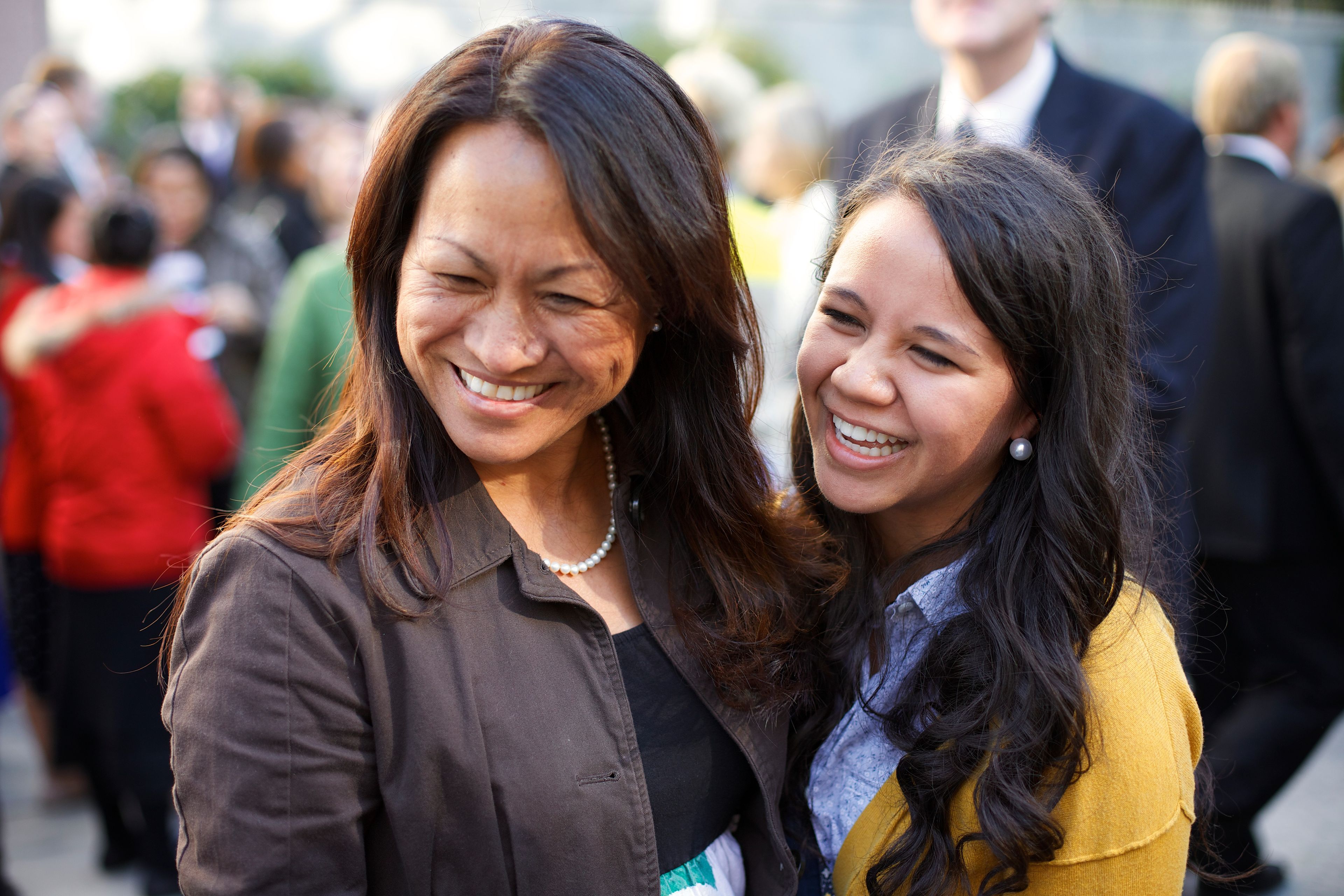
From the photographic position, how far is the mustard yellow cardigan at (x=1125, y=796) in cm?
148

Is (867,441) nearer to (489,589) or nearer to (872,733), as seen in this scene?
(872,733)

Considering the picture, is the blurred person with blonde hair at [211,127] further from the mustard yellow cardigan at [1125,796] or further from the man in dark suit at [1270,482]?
the mustard yellow cardigan at [1125,796]

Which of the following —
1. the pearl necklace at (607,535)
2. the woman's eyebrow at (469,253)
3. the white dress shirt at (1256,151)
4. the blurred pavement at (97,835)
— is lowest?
the blurred pavement at (97,835)

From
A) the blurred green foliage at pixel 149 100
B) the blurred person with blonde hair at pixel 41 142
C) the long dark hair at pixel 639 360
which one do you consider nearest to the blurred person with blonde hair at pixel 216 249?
the blurred person with blonde hair at pixel 41 142

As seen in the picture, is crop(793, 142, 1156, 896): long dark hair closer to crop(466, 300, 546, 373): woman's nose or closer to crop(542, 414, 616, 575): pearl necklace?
crop(542, 414, 616, 575): pearl necklace

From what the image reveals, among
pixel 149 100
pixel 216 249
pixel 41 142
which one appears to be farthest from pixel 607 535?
pixel 149 100

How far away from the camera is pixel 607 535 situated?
1760 mm

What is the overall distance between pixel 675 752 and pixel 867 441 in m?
0.56

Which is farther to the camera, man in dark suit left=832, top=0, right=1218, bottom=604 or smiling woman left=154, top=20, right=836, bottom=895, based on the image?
man in dark suit left=832, top=0, right=1218, bottom=604

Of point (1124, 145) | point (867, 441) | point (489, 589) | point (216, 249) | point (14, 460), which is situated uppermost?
point (1124, 145)

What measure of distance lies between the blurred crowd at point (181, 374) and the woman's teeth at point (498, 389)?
1.46m

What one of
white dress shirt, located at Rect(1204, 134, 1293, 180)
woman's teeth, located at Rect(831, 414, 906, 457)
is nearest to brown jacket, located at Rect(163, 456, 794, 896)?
woman's teeth, located at Rect(831, 414, 906, 457)

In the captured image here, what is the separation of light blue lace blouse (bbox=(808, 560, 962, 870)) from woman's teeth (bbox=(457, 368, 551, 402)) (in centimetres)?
73

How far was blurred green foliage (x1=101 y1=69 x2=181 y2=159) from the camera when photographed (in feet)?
54.1
